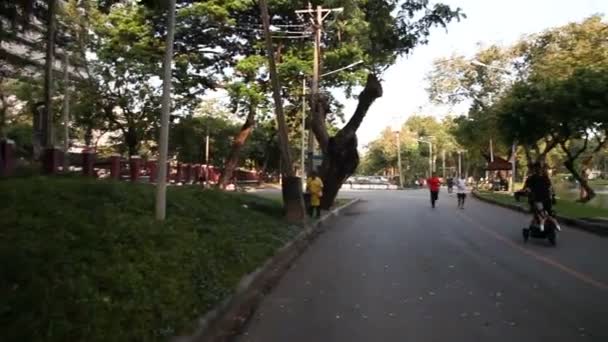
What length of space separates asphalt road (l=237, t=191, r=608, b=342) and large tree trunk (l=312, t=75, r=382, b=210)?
22.9ft

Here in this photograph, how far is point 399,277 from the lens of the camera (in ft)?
34.1

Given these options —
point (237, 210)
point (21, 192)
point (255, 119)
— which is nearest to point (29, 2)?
point (237, 210)

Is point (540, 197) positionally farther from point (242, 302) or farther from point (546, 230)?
point (242, 302)

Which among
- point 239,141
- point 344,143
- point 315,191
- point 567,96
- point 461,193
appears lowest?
point 461,193

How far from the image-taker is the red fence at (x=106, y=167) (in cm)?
1486

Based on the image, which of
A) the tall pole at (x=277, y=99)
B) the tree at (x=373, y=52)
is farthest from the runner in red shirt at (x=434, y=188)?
the tall pole at (x=277, y=99)

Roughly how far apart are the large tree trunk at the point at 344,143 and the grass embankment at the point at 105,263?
10335mm

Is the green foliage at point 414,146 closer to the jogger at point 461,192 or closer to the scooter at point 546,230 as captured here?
the jogger at point 461,192

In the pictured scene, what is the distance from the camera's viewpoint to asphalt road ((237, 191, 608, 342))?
22.7ft

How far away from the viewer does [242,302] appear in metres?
8.54

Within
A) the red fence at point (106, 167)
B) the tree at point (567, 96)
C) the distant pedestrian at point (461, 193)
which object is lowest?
the distant pedestrian at point (461, 193)

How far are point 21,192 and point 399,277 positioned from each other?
5573 mm

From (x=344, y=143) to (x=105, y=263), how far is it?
16263 mm

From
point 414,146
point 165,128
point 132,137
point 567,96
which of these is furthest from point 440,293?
point 414,146
